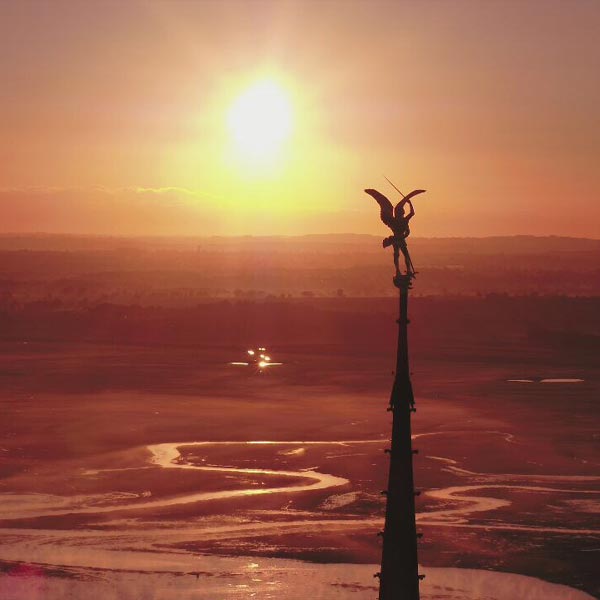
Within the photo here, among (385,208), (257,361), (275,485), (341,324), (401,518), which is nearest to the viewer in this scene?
(401,518)

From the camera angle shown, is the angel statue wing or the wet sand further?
the wet sand

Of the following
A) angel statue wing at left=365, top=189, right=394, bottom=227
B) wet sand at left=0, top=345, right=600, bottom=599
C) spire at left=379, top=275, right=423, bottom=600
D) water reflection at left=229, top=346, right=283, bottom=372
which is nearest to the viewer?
spire at left=379, top=275, right=423, bottom=600

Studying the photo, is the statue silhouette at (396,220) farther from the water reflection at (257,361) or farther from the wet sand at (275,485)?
the water reflection at (257,361)

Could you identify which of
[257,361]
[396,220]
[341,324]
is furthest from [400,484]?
[341,324]

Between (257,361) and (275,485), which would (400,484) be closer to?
(275,485)

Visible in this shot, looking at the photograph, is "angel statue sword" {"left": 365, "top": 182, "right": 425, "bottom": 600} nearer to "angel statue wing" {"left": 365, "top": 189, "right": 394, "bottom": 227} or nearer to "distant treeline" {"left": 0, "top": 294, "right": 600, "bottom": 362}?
"angel statue wing" {"left": 365, "top": 189, "right": 394, "bottom": 227}

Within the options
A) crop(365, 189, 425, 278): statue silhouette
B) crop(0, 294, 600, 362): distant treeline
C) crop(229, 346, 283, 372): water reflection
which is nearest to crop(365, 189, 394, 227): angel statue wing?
crop(365, 189, 425, 278): statue silhouette

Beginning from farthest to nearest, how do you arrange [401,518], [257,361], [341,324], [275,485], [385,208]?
1. [341,324]
2. [257,361]
3. [275,485]
4. [385,208]
5. [401,518]
